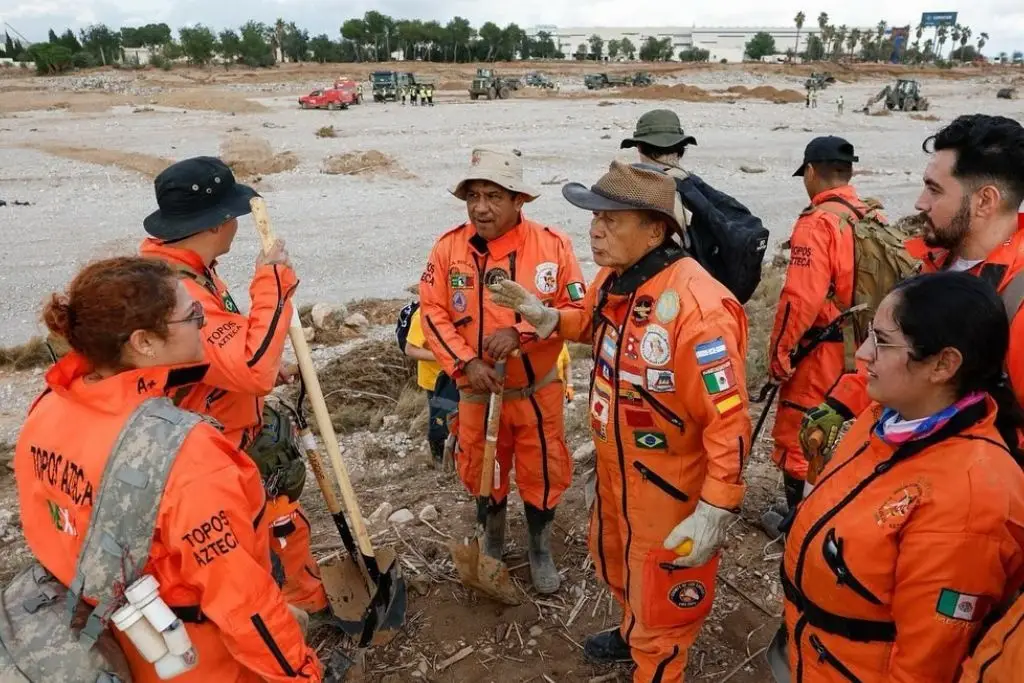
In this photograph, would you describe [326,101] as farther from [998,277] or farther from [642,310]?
[998,277]

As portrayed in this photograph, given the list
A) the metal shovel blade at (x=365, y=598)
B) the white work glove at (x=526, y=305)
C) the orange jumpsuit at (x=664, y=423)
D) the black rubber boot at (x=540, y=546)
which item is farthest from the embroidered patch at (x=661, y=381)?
the metal shovel blade at (x=365, y=598)

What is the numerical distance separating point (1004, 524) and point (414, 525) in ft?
11.0

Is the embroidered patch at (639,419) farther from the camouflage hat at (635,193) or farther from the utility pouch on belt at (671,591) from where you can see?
the camouflage hat at (635,193)

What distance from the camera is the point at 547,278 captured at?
388cm

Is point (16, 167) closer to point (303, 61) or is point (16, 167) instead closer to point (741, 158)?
point (741, 158)

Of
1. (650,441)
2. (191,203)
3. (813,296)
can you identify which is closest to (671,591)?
(650,441)

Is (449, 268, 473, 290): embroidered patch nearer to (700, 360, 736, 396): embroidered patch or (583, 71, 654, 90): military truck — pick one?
(700, 360, 736, 396): embroidered patch

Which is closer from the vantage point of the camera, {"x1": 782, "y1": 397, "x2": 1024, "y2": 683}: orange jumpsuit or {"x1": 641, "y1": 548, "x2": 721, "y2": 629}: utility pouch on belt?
{"x1": 782, "y1": 397, "x2": 1024, "y2": 683}: orange jumpsuit

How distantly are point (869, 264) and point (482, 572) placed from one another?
8.67 feet

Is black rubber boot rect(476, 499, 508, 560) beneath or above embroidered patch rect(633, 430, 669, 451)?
beneath

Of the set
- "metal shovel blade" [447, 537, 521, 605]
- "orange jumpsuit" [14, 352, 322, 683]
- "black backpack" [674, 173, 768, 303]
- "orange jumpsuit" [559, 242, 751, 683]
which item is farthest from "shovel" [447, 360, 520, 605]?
"orange jumpsuit" [14, 352, 322, 683]

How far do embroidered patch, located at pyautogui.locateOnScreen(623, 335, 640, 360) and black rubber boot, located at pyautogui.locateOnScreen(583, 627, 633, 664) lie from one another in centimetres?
144

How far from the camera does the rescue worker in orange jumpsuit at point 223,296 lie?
2.80 m

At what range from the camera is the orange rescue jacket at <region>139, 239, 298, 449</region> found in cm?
277
